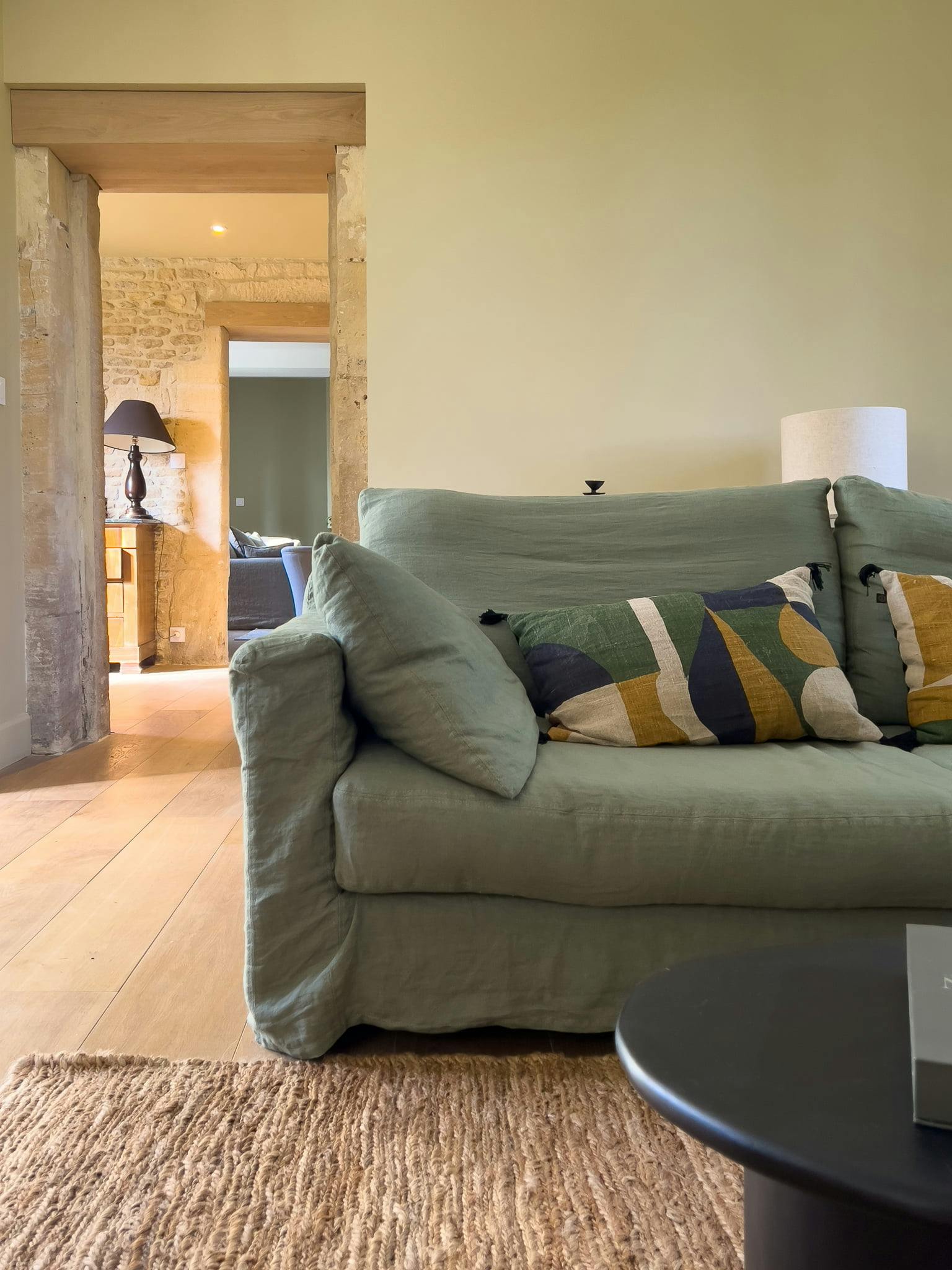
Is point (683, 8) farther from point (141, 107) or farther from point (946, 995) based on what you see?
point (946, 995)

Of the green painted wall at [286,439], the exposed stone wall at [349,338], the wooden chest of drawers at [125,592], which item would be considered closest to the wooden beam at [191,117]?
the exposed stone wall at [349,338]

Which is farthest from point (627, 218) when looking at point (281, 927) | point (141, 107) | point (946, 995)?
point (946, 995)

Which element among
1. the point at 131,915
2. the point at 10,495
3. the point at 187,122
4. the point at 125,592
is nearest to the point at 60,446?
the point at 10,495

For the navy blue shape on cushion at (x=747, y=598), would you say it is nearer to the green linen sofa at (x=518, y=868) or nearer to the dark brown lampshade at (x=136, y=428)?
the green linen sofa at (x=518, y=868)

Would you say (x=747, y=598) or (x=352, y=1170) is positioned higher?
(x=747, y=598)

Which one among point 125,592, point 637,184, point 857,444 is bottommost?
point 125,592

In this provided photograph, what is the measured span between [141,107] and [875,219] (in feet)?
8.71

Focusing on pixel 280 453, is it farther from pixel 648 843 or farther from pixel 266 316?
pixel 648 843

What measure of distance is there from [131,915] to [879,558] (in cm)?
176

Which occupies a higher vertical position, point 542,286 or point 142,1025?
point 542,286

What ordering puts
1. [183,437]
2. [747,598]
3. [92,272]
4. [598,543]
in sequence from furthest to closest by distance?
[183,437] < [92,272] < [598,543] < [747,598]

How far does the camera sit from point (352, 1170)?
1.10 m

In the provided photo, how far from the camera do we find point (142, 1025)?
1470 mm

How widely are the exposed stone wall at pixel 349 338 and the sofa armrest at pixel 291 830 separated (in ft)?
6.69
